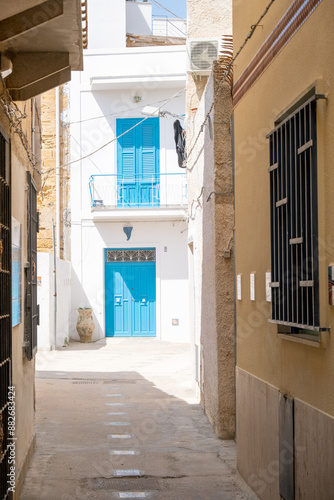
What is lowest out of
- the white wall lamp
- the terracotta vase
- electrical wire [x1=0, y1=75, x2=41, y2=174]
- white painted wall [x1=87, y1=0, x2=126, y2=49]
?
the terracotta vase

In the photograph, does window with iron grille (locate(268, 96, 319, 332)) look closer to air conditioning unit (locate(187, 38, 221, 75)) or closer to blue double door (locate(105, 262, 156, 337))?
air conditioning unit (locate(187, 38, 221, 75))

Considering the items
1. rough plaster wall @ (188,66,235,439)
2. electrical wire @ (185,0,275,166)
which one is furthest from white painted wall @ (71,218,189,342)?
rough plaster wall @ (188,66,235,439)

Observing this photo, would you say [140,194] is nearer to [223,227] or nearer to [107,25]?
[107,25]

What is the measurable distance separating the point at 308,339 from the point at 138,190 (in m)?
16.0

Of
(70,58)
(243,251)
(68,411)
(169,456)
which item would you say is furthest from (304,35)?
(68,411)

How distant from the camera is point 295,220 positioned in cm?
402

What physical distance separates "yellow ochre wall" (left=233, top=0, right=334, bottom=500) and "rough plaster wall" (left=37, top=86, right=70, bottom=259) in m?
13.0

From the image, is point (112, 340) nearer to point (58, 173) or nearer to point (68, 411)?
point (58, 173)

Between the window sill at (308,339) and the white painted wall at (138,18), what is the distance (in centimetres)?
2156

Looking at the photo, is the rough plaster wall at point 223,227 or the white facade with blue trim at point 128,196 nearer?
the rough plaster wall at point 223,227

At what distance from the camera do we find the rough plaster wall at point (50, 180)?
18.5 meters

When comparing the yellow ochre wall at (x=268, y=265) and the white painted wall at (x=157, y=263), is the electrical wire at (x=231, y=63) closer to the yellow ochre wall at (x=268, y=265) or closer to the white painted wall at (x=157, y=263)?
the yellow ochre wall at (x=268, y=265)

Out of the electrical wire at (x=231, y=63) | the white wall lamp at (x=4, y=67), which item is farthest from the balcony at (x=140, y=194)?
the white wall lamp at (x=4, y=67)

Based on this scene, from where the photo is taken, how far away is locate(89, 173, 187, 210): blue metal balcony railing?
63.5ft
